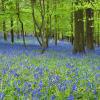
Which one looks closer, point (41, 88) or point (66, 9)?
point (41, 88)

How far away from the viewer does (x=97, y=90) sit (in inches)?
269

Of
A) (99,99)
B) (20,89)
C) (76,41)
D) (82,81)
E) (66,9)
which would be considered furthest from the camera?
(66,9)

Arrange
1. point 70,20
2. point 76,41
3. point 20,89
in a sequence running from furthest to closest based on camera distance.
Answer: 1. point 70,20
2. point 76,41
3. point 20,89

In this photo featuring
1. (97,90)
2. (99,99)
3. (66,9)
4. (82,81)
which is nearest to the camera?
(99,99)

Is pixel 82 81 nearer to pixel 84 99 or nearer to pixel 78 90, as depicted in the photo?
pixel 78 90

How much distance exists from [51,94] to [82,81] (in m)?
1.71

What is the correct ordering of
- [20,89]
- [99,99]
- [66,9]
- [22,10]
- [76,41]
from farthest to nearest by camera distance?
Answer: [22,10], [66,9], [76,41], [20,89], [99,99]

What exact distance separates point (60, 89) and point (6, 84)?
3.90ft

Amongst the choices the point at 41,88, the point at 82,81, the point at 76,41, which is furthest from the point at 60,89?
the point at 76,41

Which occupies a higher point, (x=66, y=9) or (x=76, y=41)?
(x=66, y=9)

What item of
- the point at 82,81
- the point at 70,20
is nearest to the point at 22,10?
the point at 70,20

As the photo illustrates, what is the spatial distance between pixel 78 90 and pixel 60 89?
42 cm

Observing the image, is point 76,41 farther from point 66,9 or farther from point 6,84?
point 6,84

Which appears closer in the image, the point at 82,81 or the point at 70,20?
the point at 82,81
